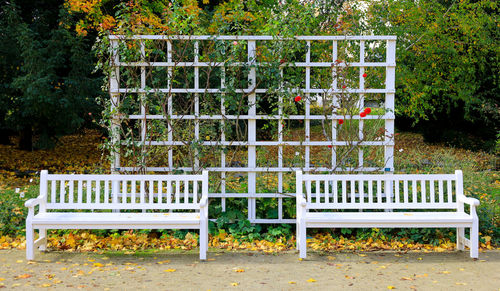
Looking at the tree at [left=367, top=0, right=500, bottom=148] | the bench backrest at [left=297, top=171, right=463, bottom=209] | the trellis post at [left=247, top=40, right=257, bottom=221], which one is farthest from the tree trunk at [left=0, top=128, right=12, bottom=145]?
the bench backrest at [left=297, top=171, right=463, bottom=209]

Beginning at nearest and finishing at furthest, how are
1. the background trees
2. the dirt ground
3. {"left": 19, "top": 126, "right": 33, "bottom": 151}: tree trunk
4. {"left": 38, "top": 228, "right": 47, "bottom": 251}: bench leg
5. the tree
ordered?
the dirt ground
{"left": 38, "top": 228, "right": 47, "bottom": 251}: bench leg
the background trees
the tree
{"left": 19, "top": 126, "right": 33, "bottom": 151}: tree trunk

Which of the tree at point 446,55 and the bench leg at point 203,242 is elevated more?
the tree at point 446,55

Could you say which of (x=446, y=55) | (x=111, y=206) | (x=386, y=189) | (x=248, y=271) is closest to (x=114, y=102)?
(x=111, y=206)

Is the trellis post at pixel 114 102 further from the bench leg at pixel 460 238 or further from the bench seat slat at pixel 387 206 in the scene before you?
the bench leg at pixel 460 238

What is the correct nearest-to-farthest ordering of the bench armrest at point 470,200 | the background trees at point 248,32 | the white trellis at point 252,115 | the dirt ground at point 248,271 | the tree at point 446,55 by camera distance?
1. the dirt ground at point 248,271
2. the bench armrest at point 470,200
3. the white trellis at point 252,115
4. the background trees at point 248,32
5. the tree at point 446,55

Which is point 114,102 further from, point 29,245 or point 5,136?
point 5,136

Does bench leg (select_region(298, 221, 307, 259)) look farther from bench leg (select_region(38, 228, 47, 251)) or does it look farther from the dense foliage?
the dense foliage

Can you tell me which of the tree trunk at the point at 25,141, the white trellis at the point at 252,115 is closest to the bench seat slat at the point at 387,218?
the white trellis at the point at 252,115

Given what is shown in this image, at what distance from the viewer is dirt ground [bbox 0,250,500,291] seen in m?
4.06

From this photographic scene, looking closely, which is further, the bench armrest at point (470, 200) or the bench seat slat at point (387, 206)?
the bench seat slat at point (387, 206)

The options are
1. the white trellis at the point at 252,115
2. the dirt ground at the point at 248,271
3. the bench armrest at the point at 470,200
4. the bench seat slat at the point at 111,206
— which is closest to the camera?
the dirt ground at the point at 248,271

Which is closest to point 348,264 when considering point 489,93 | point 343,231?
point 343,231

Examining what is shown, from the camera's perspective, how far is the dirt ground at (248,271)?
4062 millimetres

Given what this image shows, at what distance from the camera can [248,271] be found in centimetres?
445
